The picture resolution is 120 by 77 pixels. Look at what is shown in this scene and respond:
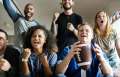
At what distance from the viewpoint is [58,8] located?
2.52 m

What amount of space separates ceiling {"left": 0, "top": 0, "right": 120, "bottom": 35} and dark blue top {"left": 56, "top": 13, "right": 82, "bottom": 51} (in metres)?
0.30

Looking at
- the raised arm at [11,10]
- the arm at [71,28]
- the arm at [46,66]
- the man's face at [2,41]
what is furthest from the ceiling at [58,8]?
the arm at [46,66]

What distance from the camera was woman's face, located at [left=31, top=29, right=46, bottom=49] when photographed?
1.63 m

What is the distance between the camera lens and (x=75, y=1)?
257 cm

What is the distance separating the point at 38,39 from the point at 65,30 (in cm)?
53

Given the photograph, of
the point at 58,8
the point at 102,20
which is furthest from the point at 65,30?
the point at 58,8

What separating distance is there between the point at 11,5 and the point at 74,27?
570 millimetres

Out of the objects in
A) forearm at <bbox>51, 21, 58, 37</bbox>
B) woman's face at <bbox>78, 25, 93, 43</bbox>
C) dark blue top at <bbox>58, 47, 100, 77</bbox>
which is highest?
forearm at <bbox>51, 21, 58, 37</bbox>

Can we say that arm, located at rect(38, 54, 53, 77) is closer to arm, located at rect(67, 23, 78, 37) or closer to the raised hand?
the raised hand

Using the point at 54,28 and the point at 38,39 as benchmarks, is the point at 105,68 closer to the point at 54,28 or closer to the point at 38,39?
the point at 38,39

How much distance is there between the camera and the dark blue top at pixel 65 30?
2084 mm

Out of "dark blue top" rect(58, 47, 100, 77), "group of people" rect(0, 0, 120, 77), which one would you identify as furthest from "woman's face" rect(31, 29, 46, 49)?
"dark blue top" rect(58, 47, 100, 77)

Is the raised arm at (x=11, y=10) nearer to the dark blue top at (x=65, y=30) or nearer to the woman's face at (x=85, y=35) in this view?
the dark blue top at (x=65, y=30)

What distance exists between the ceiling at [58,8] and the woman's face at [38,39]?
770 millimetres
